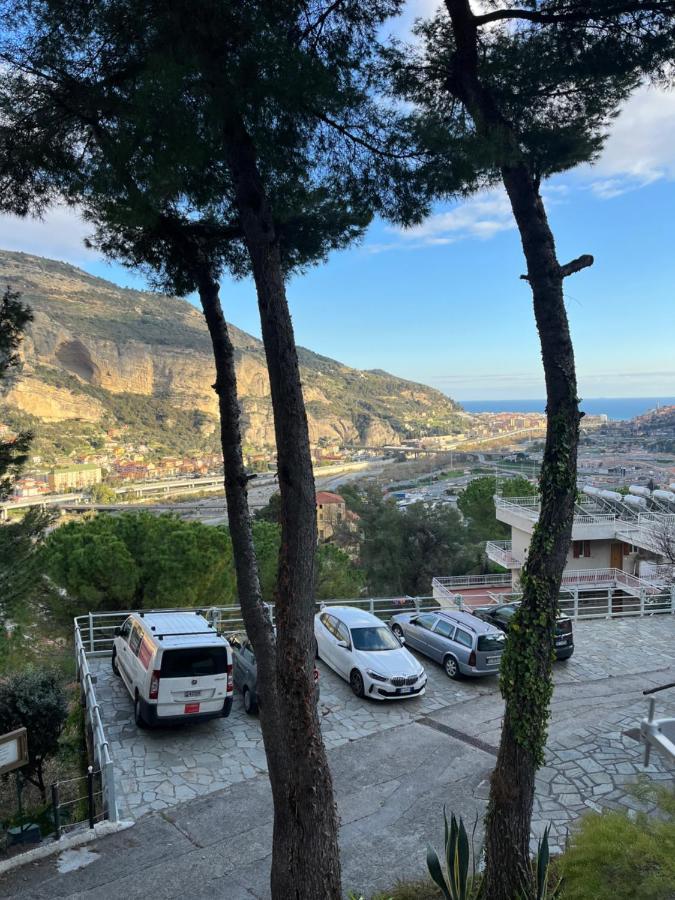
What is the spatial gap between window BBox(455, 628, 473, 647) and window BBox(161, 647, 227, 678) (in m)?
4.49

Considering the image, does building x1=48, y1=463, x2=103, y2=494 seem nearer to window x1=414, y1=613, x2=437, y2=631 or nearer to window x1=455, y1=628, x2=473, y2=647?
window x1=414, y1=613, x2=437, y2=631

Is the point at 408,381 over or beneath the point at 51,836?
over

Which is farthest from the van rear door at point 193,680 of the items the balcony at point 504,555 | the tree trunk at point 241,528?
the balcony at point 504,555

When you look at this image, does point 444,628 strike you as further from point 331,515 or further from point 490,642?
Answer: point 331,515

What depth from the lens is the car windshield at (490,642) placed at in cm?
1052

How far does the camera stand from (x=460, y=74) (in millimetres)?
5281

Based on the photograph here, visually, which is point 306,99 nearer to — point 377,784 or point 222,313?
point 222,313

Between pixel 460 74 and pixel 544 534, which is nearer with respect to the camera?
pixel 544 534

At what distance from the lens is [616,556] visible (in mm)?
24938

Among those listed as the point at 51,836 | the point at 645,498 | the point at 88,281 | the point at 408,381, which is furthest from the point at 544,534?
the point at 408,381

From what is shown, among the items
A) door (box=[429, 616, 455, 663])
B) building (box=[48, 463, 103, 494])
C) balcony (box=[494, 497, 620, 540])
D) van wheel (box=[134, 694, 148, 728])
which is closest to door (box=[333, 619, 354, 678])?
door (box=[429, 616, 455, 663])

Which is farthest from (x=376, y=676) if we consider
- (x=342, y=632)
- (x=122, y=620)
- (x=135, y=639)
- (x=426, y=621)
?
(x=122, y=620)

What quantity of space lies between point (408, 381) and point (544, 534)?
591 ft

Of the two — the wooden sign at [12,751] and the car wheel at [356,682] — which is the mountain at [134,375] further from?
the wooden sign at [12,751]
